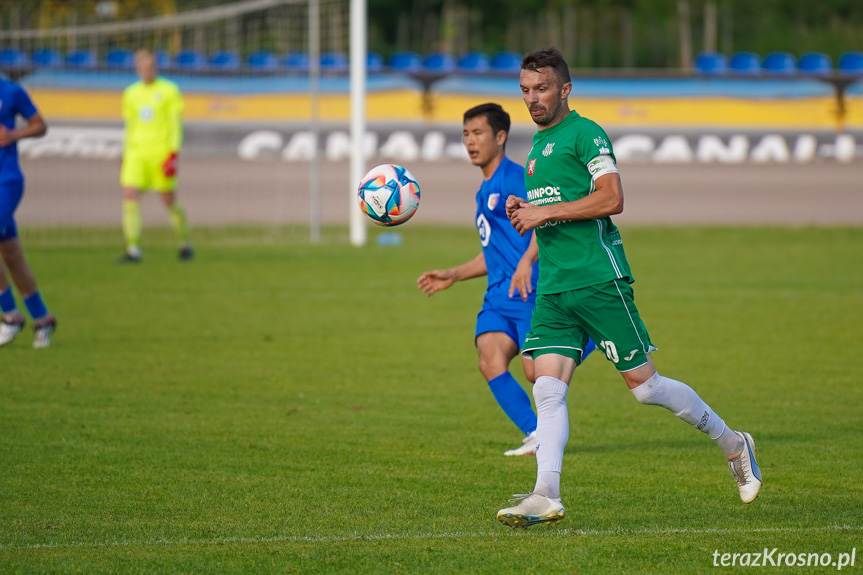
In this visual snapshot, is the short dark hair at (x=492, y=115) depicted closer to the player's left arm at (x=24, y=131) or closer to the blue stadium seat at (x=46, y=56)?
the player's left arm at (x=24, y=131)

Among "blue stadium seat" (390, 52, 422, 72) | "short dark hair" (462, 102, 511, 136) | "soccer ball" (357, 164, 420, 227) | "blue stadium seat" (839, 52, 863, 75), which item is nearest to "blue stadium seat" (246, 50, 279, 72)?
"blue stadium seat" (390, 52, 422, 72)

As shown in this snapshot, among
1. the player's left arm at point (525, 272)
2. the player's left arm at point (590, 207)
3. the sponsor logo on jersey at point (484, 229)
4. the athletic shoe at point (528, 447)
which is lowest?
the athletic shoe at point (528, 447)

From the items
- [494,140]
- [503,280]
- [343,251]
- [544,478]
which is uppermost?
[494,140]

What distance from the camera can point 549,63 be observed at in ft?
17.1

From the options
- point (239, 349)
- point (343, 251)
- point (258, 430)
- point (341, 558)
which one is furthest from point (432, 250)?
point (341, 558)

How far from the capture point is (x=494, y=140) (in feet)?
22.0

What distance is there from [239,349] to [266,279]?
5.00m

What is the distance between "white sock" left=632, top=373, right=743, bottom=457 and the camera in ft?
17.3

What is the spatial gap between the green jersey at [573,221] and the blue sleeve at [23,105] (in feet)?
20.2

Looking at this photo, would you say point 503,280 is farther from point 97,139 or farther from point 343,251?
point 97,139

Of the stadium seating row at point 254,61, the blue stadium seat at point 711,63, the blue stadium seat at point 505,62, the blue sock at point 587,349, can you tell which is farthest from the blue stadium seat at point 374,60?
the blue sock at point 587,349

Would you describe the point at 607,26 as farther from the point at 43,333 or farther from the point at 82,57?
the point at 43,333

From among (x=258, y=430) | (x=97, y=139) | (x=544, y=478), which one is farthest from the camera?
(x=97, y=139)

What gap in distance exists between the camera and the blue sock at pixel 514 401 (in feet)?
22.1
